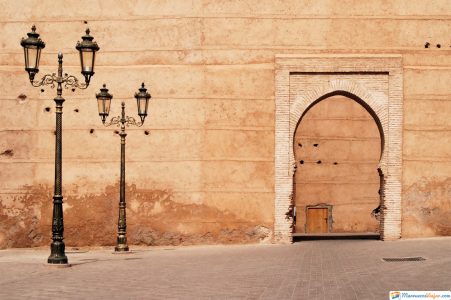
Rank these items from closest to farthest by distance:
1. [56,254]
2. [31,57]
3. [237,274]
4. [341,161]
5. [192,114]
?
1. [237,274]
2. [31,57]
3. [56,254]
4. [192,114]
5. [341,161]

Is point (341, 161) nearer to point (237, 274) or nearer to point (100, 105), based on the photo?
point (100, 105)

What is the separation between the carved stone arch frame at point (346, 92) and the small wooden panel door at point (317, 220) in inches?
418

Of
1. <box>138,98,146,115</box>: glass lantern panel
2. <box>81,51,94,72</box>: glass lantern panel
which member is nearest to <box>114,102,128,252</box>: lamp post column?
<box>138,98,146,115</box>: glass lantern panel

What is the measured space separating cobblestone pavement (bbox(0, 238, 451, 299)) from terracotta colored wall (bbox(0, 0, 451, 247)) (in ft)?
7.79

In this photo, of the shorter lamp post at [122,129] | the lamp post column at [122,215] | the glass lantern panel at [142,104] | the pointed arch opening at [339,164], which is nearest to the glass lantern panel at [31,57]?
the shorter lamp post at [122,129]

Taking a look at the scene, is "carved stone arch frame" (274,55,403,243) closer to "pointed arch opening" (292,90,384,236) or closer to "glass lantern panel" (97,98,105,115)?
"glass lantern panel" (97,98,105,115)

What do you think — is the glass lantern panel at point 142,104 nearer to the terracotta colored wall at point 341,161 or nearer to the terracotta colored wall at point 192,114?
the terracotta colored wall at point 192,114

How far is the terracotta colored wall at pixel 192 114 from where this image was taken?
66.1 feet

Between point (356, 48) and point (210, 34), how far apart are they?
3.52m

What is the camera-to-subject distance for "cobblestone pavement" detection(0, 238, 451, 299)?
9922 mm

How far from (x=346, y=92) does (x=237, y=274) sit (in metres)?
9.12

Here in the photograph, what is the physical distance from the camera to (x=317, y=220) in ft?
101

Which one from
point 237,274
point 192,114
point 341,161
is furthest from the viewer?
point 341,161

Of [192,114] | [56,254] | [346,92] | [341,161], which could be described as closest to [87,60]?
[56,254]
